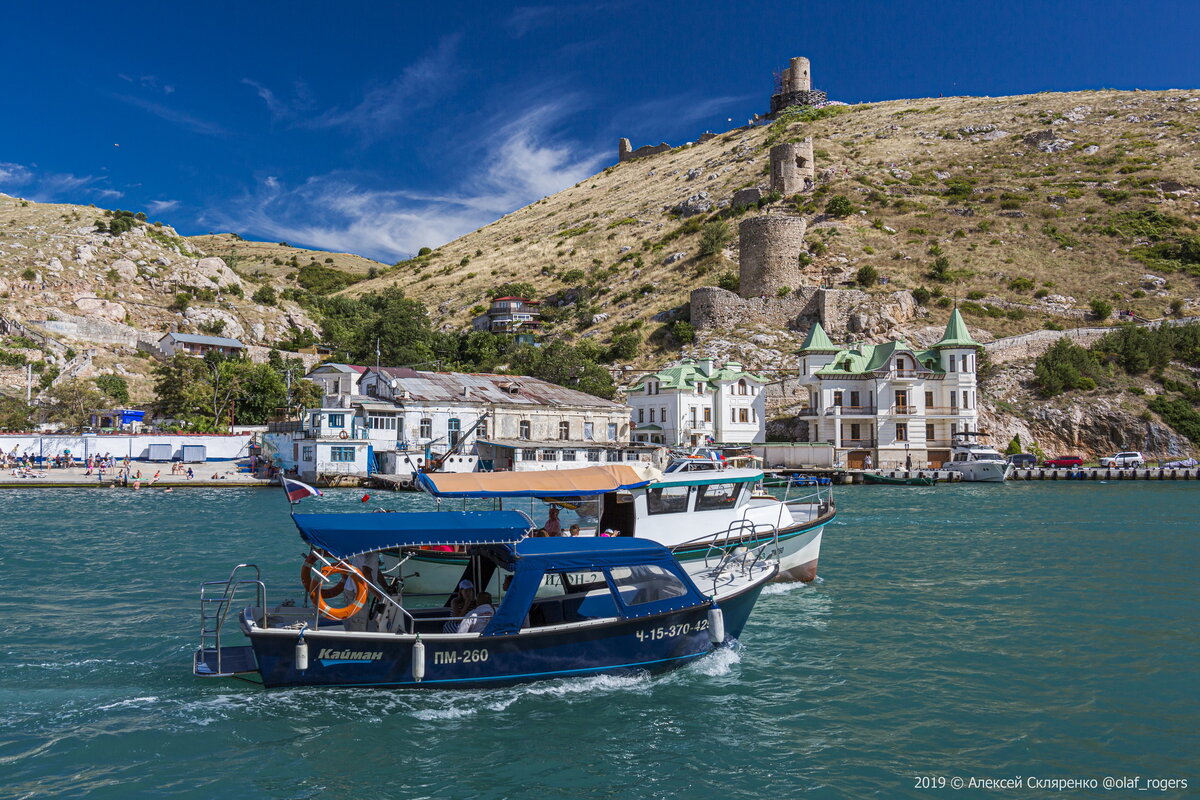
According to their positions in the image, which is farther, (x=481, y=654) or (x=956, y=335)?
(x=956, y=335)

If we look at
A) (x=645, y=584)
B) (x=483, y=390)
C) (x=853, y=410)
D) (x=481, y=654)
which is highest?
(x=483, y=390)

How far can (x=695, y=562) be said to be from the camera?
64.2 feet

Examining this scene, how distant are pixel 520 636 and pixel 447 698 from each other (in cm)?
161

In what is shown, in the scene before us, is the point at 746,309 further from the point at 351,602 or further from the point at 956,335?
the point at 351,602

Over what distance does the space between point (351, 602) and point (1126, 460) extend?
219ft

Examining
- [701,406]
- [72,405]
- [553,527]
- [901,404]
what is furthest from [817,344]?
[72,405]

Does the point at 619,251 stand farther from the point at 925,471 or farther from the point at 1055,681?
the point at 1055,681

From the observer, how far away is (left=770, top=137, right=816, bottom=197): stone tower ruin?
109250 millimetres

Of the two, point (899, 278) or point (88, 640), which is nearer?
point (88, 640)

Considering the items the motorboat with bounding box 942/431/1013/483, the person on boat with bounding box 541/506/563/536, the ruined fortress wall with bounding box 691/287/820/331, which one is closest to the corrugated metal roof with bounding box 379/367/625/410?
the ruined fortress wall with bounding box 691/287/820/331

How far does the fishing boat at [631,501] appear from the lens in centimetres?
1845

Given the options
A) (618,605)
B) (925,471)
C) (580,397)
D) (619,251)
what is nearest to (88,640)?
(618,605)

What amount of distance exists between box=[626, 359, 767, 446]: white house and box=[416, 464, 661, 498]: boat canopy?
4741 centimetres

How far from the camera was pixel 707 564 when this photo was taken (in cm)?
1923
